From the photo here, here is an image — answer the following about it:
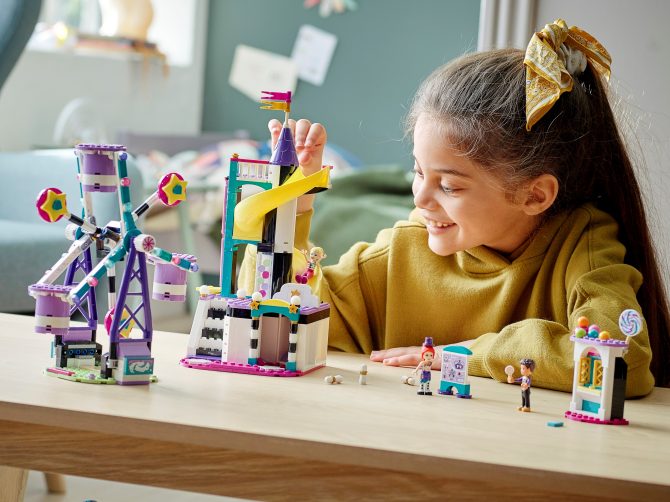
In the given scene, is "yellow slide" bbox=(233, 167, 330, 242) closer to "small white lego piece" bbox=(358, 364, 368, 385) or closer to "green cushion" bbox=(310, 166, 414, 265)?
"small white lego piece" bbox=(358, 364, 368, 385)

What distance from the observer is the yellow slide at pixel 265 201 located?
97cm

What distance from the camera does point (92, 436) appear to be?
2.52ft

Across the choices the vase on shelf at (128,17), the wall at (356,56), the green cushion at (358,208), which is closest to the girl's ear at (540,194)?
the green cushion at (358,208)

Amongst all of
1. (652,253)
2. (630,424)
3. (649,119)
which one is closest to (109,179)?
(630,424)

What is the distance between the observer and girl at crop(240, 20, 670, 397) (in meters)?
1.08

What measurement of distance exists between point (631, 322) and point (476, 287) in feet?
1.07

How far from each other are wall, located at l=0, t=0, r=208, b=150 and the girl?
7.49ft

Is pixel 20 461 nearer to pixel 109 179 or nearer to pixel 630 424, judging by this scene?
pixel 109 179

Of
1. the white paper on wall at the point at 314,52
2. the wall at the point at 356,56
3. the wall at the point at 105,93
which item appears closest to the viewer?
the wall at the point at 105,93

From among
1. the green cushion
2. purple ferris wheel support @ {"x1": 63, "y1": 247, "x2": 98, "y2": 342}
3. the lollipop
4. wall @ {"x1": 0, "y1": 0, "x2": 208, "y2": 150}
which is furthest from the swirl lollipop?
wall @ {"x1": 0, "y1": 0, "x2": 208, "y2": 150}

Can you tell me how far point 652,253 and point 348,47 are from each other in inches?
111

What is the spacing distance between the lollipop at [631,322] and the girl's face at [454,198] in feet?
0.91

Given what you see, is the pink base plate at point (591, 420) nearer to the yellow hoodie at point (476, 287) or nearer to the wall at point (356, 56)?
the yellow hoodie at point (476, 287)

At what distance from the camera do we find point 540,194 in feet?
3.79
